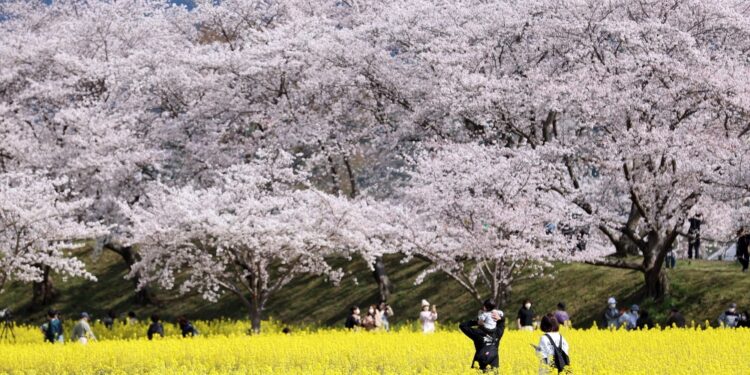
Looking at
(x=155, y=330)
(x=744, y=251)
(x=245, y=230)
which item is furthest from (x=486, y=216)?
(x=744, y=251)

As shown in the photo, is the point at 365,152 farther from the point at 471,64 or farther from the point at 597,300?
the point at 597,300

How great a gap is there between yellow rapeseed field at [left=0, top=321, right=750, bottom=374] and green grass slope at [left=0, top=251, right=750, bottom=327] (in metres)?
8.90

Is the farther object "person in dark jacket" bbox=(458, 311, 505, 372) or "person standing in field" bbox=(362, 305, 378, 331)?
"person standing in field" bbox=(362, 305, 378, 331)

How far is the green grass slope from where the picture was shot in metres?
29.6

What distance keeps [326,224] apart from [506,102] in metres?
6.40

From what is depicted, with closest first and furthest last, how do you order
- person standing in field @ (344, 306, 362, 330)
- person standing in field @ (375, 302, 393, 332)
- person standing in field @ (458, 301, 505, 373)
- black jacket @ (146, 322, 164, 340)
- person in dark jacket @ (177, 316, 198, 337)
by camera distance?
1. person standing in field @ (458, 301, 505, 373)
2. black jacket @ (146, 322, 164, 340)
3. person in dark jacket @ (177, 316, 198, 337)
4. person standing in field @ (344, 306, 362, 330)
5. person standing in field @ (375, 302, 393, 332)

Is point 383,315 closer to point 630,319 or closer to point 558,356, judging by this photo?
point 630,319

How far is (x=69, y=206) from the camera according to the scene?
28.8 metres

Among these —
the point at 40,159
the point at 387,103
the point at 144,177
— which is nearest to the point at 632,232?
the point at 387,103

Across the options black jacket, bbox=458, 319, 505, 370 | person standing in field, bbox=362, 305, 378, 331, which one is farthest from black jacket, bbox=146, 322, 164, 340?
black jacket, bbox=458, 319, 505, 370

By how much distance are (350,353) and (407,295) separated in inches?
678

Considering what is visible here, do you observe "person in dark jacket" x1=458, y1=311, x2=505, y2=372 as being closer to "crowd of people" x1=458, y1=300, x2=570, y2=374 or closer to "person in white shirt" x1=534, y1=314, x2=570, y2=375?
"crowd of people" x1=458, y1=300, x2=570, y2=374

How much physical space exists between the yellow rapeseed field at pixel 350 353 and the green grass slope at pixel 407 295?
8905 mm

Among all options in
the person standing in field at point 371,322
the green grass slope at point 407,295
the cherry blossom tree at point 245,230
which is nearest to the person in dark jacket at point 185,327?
the cherry blossom tree at point 245,230
